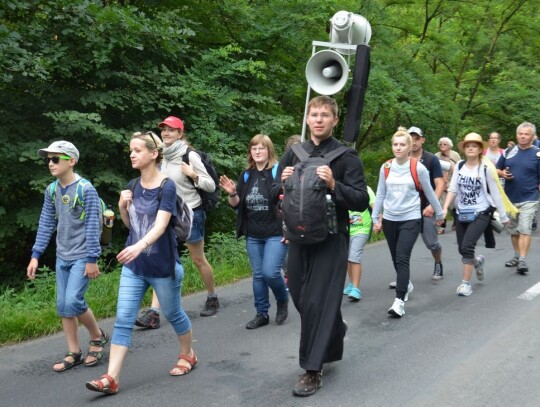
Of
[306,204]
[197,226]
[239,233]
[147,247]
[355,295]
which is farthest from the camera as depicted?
[355,295]

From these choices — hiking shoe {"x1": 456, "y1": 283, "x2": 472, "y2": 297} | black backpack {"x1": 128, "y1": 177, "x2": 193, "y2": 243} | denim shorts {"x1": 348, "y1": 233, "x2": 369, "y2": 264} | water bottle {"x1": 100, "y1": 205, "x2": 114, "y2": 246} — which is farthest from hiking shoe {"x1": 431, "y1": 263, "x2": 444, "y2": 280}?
water bottle {"x1": 100, "y1": 205, "x2": 114, "y2": 246}

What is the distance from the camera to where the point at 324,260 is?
409 cm

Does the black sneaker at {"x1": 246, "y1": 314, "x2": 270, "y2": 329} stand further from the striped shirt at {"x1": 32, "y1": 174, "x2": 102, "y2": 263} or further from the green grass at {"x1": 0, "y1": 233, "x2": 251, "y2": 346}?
the striped shirt at {"x1": 32, "y1": 174, "x2": 102, "y2": 263}

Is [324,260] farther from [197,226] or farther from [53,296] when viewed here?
[53,296]

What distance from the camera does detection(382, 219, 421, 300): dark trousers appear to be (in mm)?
6043

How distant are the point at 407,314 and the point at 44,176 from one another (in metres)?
5.54

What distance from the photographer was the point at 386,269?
846 cm

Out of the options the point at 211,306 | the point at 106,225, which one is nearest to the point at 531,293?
the point at 211,306

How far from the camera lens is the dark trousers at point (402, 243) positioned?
604 centimetres

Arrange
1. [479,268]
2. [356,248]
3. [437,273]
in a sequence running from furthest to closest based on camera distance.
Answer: [437,273], [479,268], [356,248]

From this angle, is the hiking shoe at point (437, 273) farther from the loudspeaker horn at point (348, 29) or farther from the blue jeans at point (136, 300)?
the blue jeans at point (136, 300)

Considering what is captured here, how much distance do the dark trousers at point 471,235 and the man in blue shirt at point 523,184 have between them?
156 cm

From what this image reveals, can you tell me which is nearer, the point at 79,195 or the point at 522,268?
the point at 79,195

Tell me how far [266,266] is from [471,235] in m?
2.92
